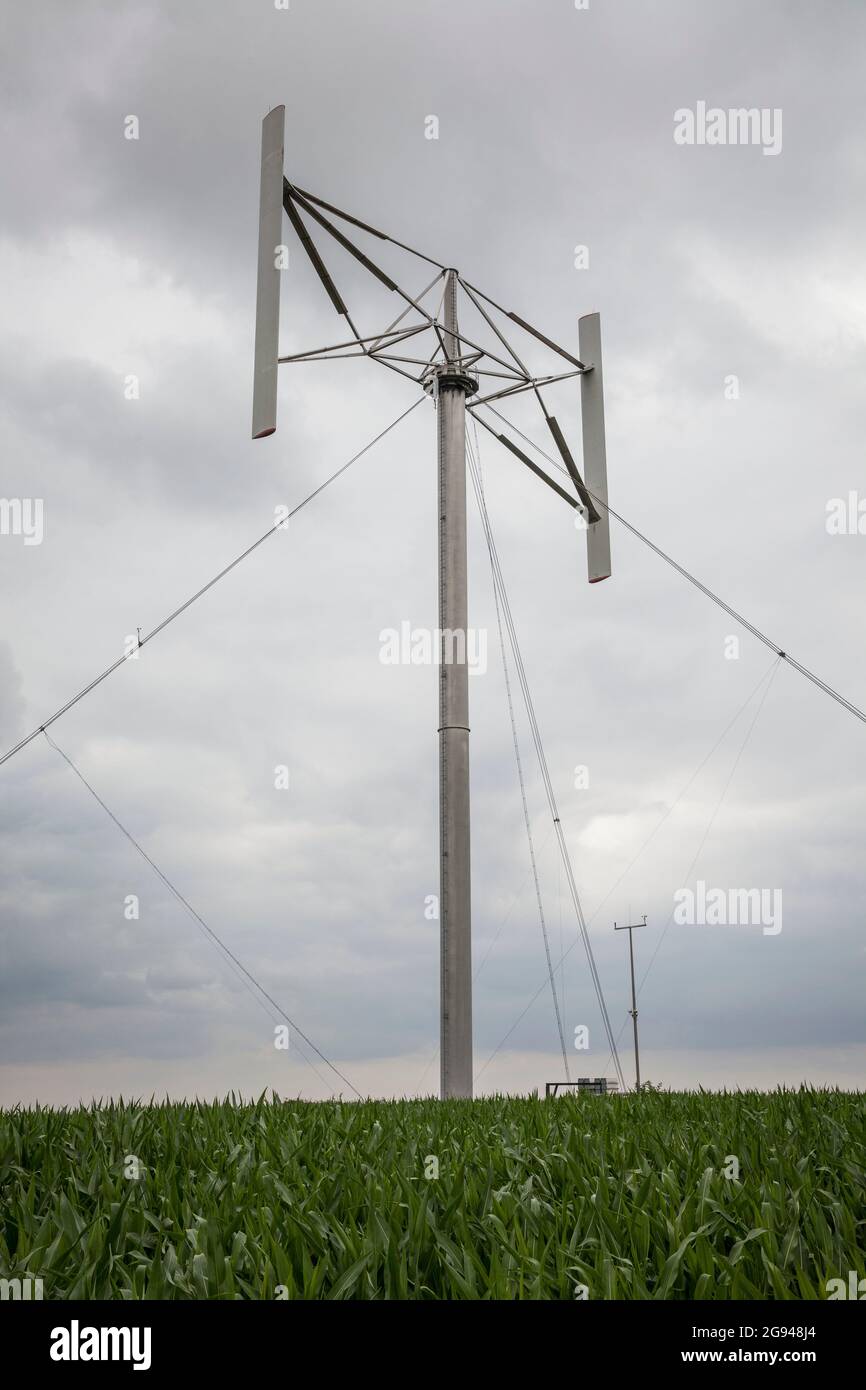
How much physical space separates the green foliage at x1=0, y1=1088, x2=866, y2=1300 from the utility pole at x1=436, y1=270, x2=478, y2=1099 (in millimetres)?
4510

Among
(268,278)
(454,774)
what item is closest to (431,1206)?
(454,774)

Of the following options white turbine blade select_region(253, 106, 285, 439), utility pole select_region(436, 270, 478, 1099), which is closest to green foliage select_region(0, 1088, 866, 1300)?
utility pole select_region(436, 270, 478, 1099)

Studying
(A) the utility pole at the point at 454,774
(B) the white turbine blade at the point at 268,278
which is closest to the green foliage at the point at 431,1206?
(A) the utility pole at the point at 454,774

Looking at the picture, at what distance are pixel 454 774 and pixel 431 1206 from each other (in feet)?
26.3

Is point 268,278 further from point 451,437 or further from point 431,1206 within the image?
point 431,1206

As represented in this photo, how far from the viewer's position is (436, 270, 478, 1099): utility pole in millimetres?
12742

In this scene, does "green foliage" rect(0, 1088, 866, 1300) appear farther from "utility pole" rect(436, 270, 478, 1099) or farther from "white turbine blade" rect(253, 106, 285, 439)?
"white turbine blade" rect(253, 106, 285, 439)

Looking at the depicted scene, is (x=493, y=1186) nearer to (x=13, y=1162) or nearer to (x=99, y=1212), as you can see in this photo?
(x=99, y=1212)

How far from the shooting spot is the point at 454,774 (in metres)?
13.2

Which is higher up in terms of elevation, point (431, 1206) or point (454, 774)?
point (454, 774)
